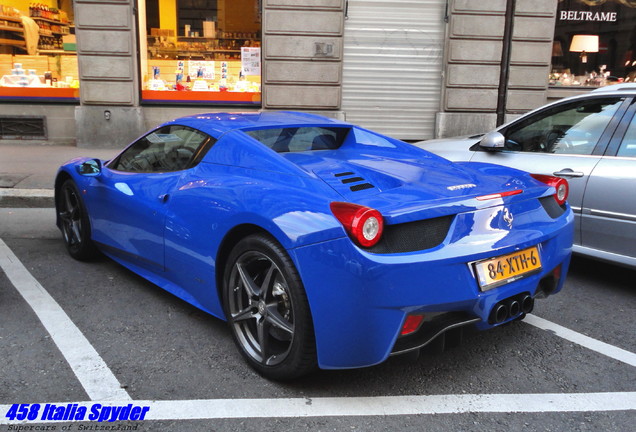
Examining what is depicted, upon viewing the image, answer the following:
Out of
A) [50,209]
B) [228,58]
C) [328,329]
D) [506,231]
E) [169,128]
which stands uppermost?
[228,58]

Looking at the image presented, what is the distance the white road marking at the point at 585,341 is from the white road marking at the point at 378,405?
48 centimetres

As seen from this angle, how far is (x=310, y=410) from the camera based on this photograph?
Result: 276cm

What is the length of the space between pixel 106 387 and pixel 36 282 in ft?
6.32

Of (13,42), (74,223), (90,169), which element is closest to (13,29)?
(13,42)

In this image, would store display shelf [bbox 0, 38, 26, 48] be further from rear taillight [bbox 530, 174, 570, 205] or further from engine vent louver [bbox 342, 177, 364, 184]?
rear taillight [bbox 530, 174, 570, 205]

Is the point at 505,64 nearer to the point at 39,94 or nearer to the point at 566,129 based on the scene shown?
the point at 566,129

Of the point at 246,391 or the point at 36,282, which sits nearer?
the point at 246,391

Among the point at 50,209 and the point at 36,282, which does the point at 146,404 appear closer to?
the point at 36,282

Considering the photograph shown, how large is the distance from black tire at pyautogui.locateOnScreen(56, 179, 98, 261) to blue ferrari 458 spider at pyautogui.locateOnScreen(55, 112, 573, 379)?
88 centimetres

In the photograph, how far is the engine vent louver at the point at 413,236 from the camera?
2.62 m

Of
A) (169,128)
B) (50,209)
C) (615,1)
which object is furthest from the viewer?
(615,1)

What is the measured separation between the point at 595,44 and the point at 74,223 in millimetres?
11829

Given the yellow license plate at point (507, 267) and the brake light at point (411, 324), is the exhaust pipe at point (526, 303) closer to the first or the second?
the yellow license plate at point (507, 267)

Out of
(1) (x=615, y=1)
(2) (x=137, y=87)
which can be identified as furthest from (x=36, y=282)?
(1) (x=615, y=1)
